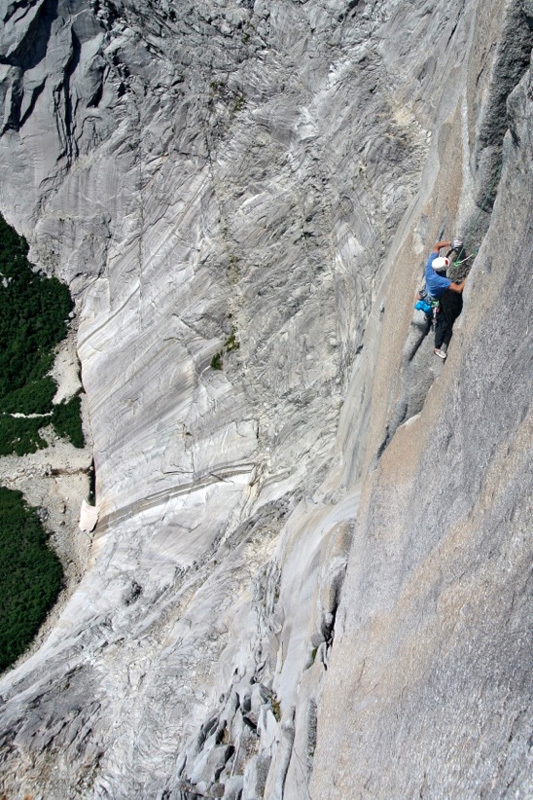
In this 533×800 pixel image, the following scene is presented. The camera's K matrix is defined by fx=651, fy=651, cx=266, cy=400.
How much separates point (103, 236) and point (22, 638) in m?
14.5

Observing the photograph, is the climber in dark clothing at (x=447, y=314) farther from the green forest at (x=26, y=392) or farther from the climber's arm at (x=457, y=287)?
the green forest at (x=26, y=392)

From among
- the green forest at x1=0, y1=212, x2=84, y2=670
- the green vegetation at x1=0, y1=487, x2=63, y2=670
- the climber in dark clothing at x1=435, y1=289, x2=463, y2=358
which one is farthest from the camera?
the green forest at x1=0, y1=212, x2=84, y2=670

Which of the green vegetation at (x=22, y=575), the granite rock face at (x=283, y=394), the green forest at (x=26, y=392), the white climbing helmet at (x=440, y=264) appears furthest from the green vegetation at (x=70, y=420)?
the white climbing helmet at (x=440, y=264)

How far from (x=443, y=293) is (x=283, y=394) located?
10.0 metres

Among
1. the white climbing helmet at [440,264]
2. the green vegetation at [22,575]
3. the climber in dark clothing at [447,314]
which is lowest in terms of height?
the green vegetation at [22,575]

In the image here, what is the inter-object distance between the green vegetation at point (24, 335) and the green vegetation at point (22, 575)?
2.75m

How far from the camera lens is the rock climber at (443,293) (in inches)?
340

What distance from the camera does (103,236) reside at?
952 inches

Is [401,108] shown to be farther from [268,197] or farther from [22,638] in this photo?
[22,638]

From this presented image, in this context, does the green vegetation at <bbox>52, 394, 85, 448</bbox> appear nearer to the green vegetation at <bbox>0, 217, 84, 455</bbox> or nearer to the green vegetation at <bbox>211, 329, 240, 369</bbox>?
the green vegetation at <bbox>0, 217, 84, 455</bbox>

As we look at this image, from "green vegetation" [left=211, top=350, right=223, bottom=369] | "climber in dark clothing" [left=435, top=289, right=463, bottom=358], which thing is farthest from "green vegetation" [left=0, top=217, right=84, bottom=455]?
"climber in dark clothing" [left=435, top=289, right=463, bottom=358]

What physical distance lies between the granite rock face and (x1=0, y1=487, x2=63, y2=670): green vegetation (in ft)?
3.63

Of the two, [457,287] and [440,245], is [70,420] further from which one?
[457,287]

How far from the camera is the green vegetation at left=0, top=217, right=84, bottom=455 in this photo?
2570cm
